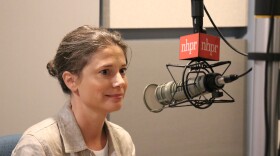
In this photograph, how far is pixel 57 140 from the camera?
1231mm

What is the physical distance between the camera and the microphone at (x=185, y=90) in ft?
2.52

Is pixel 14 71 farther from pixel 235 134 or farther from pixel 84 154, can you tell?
pixel 235 134

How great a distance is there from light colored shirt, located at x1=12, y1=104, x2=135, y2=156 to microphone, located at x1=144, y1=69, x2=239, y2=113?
1.13 feet

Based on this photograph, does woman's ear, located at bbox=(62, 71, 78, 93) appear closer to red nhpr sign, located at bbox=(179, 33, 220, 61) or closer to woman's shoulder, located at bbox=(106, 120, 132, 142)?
woman's shoulder, located at bbox=(106, 120, 132, 142)

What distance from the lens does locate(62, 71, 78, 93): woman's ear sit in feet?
4.15

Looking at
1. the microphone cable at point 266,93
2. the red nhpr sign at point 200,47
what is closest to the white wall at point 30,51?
the red nhpr sign at point 200,47

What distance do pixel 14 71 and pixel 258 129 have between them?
5.08ft

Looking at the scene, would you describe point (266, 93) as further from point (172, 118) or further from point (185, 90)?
point (172, 118)

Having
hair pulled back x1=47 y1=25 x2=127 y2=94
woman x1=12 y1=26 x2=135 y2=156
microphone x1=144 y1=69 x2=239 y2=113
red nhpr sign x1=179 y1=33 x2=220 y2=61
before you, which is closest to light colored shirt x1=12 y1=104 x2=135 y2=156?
woman x1=12 y1=26 x2=135 y2=156

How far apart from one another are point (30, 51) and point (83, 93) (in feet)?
2.82

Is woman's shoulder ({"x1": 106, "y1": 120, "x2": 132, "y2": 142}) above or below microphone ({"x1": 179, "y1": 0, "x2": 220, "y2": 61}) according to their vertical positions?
below

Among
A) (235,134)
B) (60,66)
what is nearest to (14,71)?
(60,66)

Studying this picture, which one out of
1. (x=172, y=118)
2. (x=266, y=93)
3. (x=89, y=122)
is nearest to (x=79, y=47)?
(x=89, y=122)

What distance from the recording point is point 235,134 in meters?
2.20
